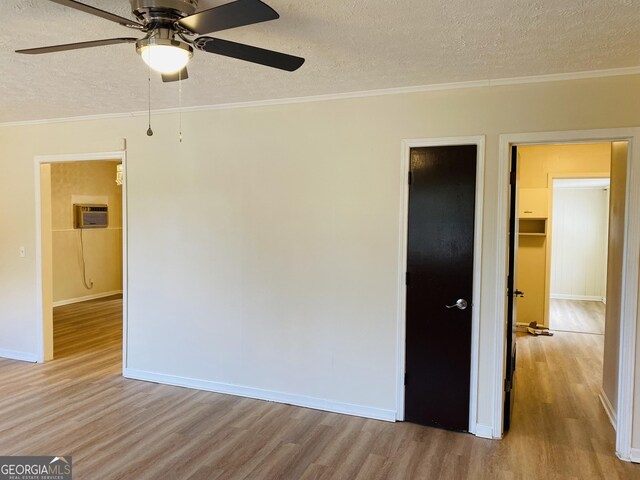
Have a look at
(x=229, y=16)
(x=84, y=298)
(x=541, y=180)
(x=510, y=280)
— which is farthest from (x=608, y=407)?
(x=84, y=298)

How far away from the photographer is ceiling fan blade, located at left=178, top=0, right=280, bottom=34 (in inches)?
62.7

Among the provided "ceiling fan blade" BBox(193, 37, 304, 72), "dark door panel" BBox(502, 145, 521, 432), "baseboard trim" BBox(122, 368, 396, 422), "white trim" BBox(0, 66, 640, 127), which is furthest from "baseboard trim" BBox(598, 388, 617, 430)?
"ceiling fan blade" BBox(193, 37, 304, 72)

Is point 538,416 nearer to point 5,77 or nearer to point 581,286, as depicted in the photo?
point 5,77

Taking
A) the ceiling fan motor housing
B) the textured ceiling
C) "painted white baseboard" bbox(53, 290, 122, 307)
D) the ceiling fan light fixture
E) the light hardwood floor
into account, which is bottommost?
the light hardwood floor

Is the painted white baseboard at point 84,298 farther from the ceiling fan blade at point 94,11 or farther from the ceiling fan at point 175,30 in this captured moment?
the ceiling fan blade at point 94,11

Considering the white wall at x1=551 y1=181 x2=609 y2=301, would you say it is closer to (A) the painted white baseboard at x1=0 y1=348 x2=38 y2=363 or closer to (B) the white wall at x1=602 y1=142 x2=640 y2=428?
(B) the white wall at x1=602 y1=142 x2=640 y2=428

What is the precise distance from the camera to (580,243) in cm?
891

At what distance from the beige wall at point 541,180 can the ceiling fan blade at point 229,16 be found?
529 cm

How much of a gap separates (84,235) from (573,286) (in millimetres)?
9242

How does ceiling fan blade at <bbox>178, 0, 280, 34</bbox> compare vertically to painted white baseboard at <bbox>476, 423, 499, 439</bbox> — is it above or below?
above

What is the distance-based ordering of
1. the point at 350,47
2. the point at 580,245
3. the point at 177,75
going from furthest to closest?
the point at 580,245
the point at 350,47
the point at 177,75

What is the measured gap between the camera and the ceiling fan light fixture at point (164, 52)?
6.20 feet

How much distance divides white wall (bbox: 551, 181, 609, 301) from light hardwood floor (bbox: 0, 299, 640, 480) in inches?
198

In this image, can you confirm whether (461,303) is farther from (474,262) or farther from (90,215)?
(90,215)
